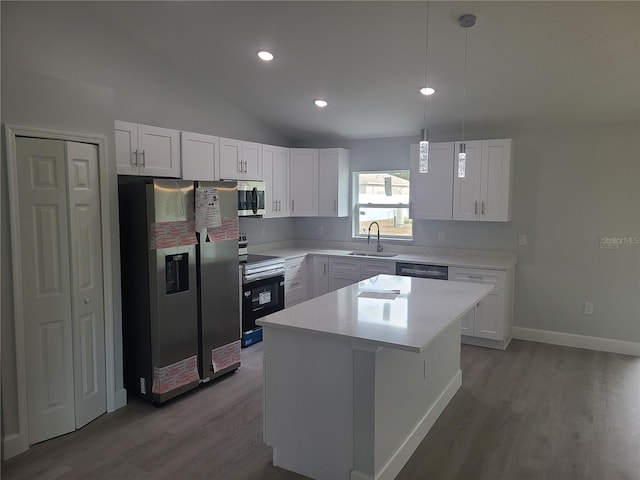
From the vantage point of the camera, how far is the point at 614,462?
8.93 feet

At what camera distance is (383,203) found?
5.84 m

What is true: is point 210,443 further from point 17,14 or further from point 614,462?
point 17,14

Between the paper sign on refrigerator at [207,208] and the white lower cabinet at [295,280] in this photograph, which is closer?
the paper sign on refrigerator at [207,208]

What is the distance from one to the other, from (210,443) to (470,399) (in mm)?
1970

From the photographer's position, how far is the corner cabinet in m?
4.70

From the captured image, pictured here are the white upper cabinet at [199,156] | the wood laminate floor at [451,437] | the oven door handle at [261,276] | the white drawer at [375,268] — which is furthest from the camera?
the white drawer at [375,268]

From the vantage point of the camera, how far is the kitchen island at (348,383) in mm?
2336

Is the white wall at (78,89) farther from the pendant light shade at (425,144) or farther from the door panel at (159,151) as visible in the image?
the pendant light shade at (425,144)

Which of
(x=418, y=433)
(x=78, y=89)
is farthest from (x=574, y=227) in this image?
(x=78, y=89)

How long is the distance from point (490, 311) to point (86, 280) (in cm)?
368

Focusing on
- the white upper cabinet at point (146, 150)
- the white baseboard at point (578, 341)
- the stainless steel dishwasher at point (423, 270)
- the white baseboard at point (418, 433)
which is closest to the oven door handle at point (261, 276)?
the white upper cabinet at point (146, 150)

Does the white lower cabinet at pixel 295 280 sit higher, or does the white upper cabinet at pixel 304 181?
the white upper cabinet at pixel 304 181

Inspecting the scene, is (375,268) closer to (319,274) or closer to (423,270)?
(423,270)

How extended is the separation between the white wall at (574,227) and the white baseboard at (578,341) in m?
0.05
